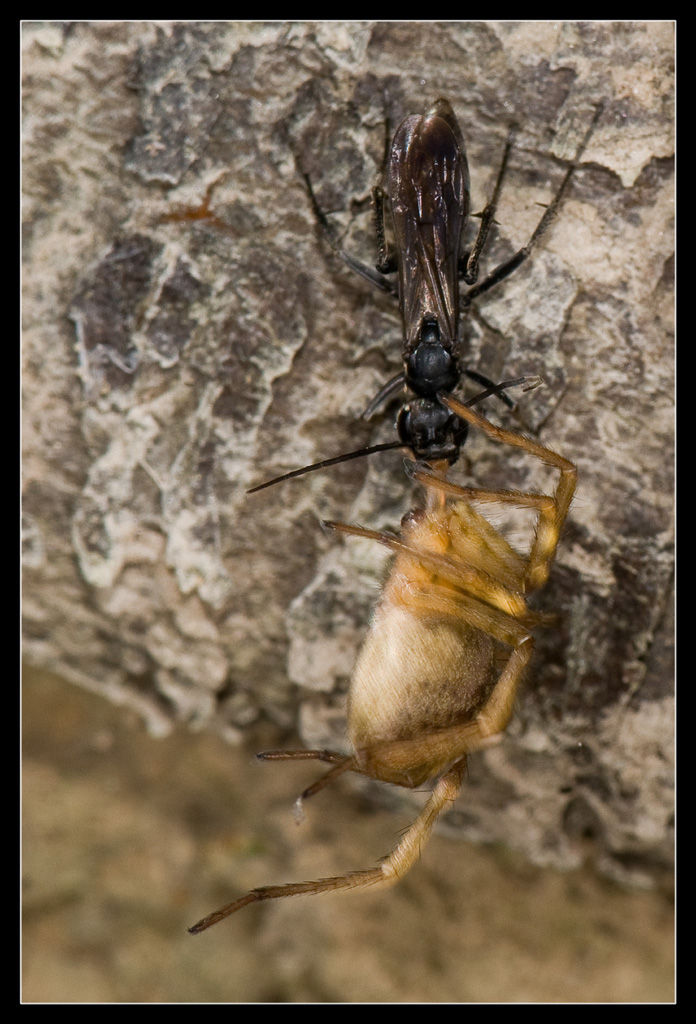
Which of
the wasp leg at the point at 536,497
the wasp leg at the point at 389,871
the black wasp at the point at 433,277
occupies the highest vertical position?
the black wasp at the point at 433,277

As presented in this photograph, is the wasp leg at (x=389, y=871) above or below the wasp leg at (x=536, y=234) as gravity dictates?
below

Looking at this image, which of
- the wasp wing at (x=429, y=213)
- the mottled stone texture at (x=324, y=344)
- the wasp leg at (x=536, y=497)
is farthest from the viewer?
the mottled stone texture at (x=324, y=344)

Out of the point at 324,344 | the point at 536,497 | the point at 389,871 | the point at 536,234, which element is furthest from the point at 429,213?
the point at 389,871

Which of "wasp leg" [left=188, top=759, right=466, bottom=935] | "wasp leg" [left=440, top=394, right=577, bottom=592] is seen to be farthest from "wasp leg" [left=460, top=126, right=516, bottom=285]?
"wasp leg" [left=188, top=759, right=466, bottom=935]

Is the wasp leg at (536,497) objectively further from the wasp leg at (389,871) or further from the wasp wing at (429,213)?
the wasp leg at (389,871)

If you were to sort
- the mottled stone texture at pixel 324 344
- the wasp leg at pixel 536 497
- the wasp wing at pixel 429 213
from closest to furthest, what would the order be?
the wasp leg at pixel 536 497 < the wasp wing at pixel 429 213 < the mottled stone texture at pixel 324 344

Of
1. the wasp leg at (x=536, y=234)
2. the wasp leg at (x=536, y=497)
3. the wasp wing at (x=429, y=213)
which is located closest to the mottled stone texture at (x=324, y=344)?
the wasp leg at (x=536, y=234)

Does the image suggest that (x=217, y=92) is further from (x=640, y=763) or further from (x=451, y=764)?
(x=640, y=763)
